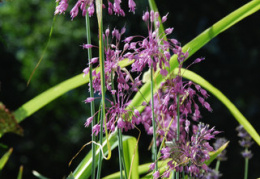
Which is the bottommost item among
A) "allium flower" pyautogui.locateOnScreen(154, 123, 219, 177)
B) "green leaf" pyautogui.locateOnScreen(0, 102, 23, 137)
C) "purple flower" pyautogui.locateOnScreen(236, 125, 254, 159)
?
"allium flower" pyautogui.locateOnScreen(154, 123, 219, 177)

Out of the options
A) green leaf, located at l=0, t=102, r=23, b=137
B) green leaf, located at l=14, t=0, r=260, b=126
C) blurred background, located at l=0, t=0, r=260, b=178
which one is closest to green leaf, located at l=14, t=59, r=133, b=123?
green leaf, located at l=14, t=0, r=260, b=126

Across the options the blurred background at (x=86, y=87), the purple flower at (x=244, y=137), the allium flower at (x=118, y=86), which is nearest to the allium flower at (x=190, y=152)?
the allium flower at (x=118, y=86)

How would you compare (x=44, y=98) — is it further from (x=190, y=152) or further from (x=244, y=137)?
(x=244, y=137)

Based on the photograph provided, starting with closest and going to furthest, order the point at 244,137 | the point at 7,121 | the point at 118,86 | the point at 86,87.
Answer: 1. the point at 7,121
2. the point at 118,86
3. the point at 244,137
4. the point at 86,87

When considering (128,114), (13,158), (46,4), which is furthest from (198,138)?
(46,4)

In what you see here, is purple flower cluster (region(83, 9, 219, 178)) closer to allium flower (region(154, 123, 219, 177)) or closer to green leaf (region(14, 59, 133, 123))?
allium flower (region(154, 123, 219, 177))

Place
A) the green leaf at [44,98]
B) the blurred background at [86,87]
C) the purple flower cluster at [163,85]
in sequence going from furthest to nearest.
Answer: the blurred background at [86,87]
the green leaf at [44,98]
the purple flower cluster at [163,85]

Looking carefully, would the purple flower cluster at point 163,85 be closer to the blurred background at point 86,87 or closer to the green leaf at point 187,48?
the green leaf at point 187,48

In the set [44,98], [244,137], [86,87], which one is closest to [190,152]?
[44,98]

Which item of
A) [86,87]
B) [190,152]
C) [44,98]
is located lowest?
[190,152]
